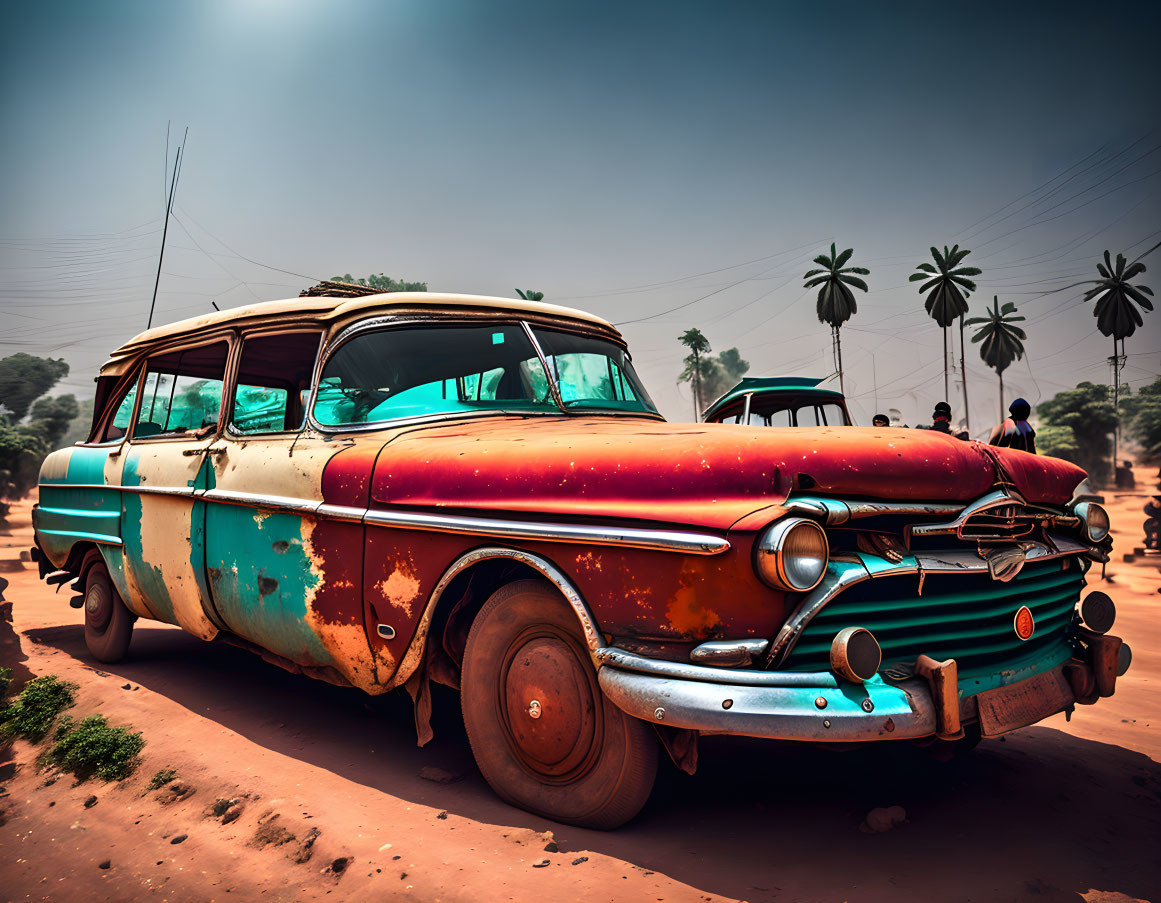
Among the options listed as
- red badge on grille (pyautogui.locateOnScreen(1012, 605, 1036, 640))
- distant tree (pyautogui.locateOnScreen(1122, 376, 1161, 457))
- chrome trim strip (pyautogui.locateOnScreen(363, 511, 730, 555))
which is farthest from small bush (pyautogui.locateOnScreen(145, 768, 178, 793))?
distant tree (pyautogui.locateOnScreen(1122, 376, 1161, 457))

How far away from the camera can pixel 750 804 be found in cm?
278

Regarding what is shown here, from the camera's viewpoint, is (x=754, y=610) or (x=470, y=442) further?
(x=470, y=442)

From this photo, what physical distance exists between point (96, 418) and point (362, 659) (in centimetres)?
369

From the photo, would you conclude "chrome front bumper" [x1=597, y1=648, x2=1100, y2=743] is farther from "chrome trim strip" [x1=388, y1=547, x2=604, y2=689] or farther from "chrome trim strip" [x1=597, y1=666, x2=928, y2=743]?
"chrome trim strip" [x1=388, y1=547, x2=604, y2=689]

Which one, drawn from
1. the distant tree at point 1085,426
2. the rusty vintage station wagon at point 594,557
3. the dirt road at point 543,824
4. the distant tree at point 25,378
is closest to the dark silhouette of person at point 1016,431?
the dirt road at point 543,824

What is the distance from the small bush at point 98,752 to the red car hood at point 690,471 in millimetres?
1785

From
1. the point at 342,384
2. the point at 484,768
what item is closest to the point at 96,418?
the point at 342,384

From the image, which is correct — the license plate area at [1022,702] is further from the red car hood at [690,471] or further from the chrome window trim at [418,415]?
the chrome window trim at [418,415]

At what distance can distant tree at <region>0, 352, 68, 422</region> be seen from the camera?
46.2 meters

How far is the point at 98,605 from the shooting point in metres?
5.21

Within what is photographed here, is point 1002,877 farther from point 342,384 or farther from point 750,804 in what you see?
point 342,384

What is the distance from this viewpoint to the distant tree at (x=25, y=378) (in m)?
46.2

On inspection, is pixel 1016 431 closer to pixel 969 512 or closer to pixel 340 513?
pixel 969 512

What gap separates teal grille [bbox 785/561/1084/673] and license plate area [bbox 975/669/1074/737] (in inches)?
4.1
